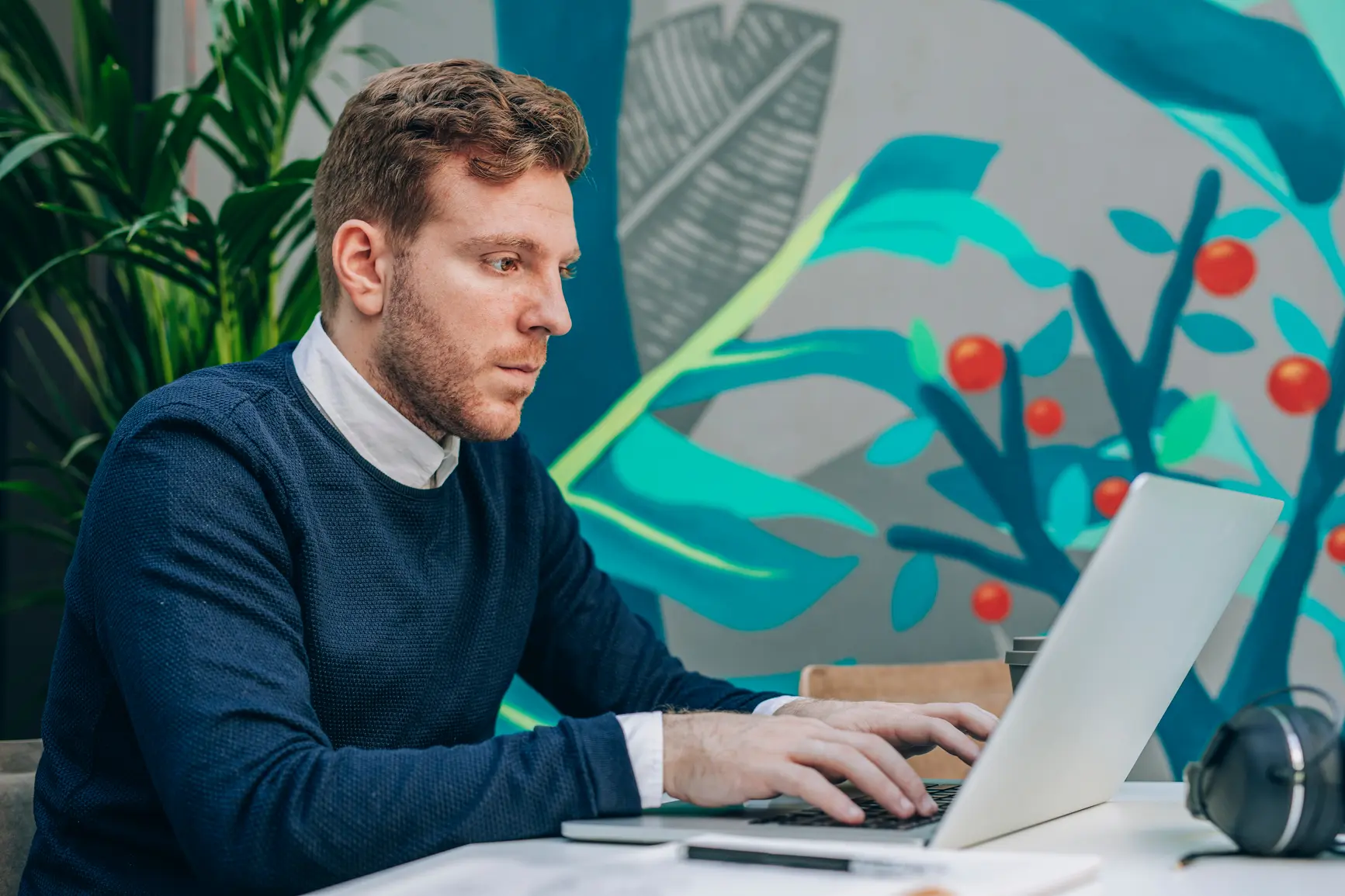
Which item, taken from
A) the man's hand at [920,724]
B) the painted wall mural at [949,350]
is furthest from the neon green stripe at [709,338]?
the man's hand at [920,724]

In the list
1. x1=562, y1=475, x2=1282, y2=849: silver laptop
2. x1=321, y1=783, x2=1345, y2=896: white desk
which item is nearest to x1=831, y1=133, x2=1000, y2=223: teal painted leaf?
x1=562, y1=475, x2=1282, y2=849: silver laptop

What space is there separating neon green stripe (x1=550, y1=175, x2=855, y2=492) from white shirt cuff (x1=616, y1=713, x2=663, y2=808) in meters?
1.70

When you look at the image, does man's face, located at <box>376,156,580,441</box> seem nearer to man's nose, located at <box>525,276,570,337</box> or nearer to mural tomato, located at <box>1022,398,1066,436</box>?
man's nose, located at <box>525,276,570,337</box>

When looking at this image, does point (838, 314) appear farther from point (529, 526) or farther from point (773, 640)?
point (529, 526)

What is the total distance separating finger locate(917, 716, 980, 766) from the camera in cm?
106

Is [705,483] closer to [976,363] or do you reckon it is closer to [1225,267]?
[976,363]

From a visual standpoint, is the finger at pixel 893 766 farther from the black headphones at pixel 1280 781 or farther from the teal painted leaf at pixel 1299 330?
the teal painted leaf at pixel 1299 330

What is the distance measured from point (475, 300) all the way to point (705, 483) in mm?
1336

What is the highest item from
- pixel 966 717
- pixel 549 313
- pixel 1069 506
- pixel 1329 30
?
pixel 1329 30

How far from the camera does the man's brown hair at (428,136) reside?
51.5 inches

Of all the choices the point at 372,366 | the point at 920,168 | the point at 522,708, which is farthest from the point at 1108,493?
the point at 372,366

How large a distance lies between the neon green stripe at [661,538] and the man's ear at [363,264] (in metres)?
1.33

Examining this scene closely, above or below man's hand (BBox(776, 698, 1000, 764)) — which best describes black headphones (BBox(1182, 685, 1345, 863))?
above

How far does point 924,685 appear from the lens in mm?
2043
